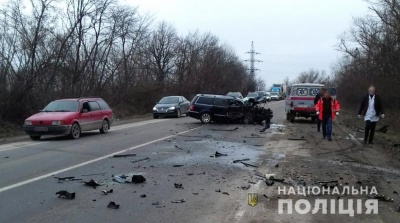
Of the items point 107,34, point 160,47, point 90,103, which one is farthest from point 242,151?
point 160,47

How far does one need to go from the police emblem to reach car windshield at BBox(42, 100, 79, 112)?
11.4 meters

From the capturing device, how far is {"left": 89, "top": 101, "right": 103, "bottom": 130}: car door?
17609 millimetres

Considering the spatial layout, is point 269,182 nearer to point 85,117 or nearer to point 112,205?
point 112,205

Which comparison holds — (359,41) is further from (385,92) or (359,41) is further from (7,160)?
(7,160)

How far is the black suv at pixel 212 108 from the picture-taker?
911 inches

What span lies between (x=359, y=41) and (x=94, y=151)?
4217 cm

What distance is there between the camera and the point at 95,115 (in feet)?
58.4

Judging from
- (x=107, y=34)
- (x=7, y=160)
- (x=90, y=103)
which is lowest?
(x=7, y=160)

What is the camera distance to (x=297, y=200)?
6.56m

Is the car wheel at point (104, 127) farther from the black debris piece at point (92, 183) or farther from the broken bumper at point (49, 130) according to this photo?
the black debris piece at point (92, 183)

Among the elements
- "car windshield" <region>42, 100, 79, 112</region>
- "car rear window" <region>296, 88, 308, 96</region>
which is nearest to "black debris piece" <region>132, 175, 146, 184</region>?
"car windshield" <region>42, 100, 79, 112</region>

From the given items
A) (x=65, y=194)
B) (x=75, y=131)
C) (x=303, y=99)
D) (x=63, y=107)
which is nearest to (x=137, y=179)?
(x=65, y=194)

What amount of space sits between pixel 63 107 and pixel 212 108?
8805mm

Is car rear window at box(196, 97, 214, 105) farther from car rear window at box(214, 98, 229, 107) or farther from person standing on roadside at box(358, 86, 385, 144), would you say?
person standing on roadside at box(358, 86, 385, 144)
